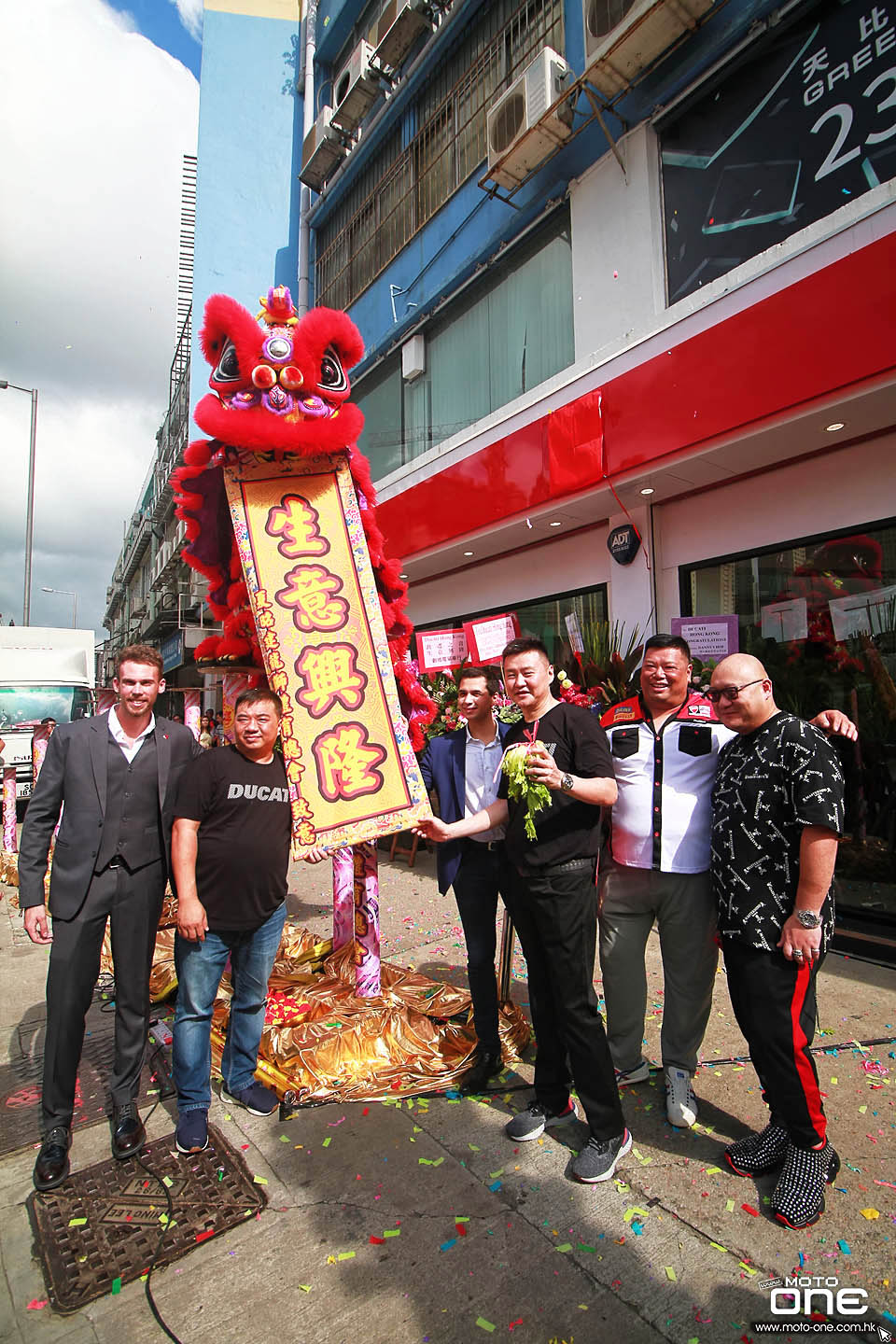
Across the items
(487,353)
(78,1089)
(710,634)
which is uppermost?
(487,353)

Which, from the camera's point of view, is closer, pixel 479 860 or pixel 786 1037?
pixel 786 1037

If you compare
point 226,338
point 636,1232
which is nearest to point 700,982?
point 636,1232

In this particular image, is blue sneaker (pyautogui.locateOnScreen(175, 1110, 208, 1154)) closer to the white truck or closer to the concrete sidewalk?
the concrete sidewalk

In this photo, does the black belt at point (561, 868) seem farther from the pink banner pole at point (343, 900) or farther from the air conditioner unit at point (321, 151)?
the air conditioner unit at point (321, 151)

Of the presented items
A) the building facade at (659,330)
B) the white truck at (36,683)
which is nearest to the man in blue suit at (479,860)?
the building facade at (659,330)

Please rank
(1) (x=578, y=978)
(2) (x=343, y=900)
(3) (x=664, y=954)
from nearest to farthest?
(1) (x=578, y=978) < (3) (x=664, y=954) < (2) (x=343, y=900)

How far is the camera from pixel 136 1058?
2.98 m

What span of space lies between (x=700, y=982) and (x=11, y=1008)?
4.24 metres

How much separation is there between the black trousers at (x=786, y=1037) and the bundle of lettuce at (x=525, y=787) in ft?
2.94

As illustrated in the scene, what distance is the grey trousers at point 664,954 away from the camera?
9.73ft

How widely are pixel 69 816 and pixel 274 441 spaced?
6.78ft

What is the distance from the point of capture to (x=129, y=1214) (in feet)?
8.20

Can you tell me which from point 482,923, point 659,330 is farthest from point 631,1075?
point 659,330

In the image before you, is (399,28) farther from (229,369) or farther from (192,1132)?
(192,1132)
